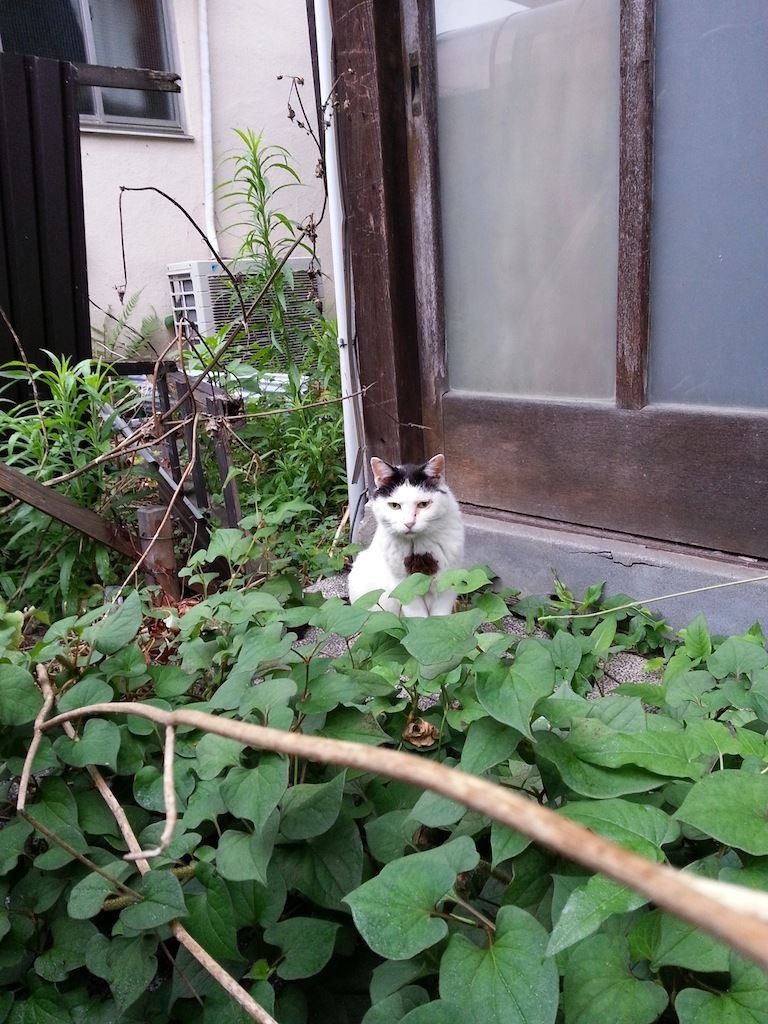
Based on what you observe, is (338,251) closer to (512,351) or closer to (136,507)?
(512,351)

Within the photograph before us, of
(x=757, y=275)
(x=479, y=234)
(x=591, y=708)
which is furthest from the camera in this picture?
(x=479, y=234)

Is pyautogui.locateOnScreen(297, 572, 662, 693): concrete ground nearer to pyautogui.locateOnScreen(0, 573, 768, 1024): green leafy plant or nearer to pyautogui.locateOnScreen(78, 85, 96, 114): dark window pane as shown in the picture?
pyautogui.locateOnScreen(0, 573, 768, 1024): green leafy plant

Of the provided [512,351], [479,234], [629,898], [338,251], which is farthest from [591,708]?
[338,251]

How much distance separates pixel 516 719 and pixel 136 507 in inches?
91.0

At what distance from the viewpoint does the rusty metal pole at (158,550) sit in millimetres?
2514

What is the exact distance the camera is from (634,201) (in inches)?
86.7

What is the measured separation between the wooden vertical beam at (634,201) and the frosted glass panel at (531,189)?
70 mm

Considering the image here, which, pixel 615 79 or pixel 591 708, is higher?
pixel 615 79

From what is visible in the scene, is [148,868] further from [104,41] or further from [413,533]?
[104,41]

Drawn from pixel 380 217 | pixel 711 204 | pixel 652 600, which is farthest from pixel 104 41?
pixel 652 600

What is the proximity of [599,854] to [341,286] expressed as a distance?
9.71ft

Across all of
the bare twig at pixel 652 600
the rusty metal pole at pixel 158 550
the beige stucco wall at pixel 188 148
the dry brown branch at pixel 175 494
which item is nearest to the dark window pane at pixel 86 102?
the beige stucco wall at pixel 188 148

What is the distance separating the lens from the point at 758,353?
2123 mm

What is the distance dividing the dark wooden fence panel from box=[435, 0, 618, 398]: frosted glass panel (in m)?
1.64
